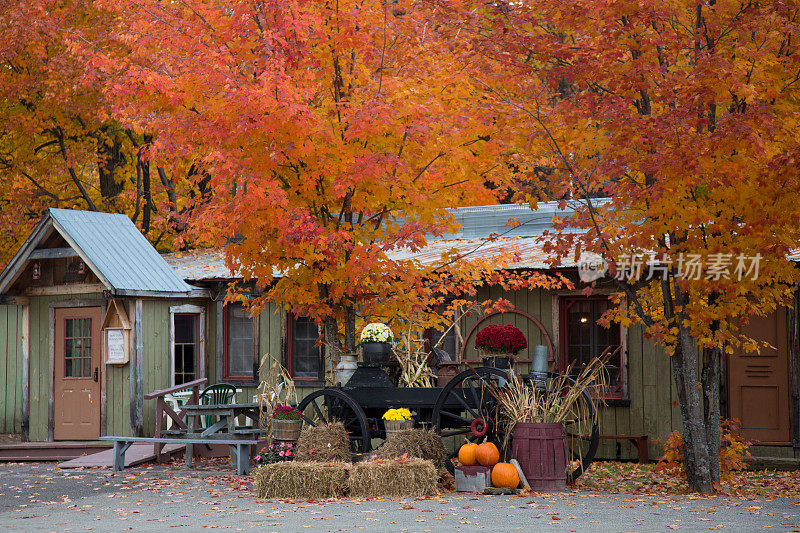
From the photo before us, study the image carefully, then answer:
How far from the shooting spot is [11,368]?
15.4 meters

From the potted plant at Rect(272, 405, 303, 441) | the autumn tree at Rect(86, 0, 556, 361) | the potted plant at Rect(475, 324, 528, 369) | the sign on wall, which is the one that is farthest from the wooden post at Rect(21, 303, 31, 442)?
the potted plant at Rect(475, 324, 528, 369)

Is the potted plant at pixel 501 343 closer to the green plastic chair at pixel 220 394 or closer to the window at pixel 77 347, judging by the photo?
the green plastic chair at pixel 220 394

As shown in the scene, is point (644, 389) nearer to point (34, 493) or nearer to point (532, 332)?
point (532, 332)

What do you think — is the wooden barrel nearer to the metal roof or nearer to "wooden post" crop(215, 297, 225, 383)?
the metal roof

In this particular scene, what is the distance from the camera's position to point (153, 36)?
11781 mm

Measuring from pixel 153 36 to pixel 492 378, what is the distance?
5847 mm

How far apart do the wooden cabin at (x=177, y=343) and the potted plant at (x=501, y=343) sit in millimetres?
2365

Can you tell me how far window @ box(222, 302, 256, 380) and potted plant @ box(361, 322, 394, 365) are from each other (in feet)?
16.4

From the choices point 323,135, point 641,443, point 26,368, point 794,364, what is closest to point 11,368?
point 26,368

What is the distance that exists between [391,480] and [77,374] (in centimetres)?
736

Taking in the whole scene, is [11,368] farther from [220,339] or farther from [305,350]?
[305,350]

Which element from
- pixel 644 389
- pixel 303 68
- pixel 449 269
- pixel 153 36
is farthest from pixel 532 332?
pixel 153 36

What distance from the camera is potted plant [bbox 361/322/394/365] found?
11.0m

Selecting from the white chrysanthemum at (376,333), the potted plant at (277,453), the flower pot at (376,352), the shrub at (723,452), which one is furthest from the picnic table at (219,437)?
the shrub at (723,452)
